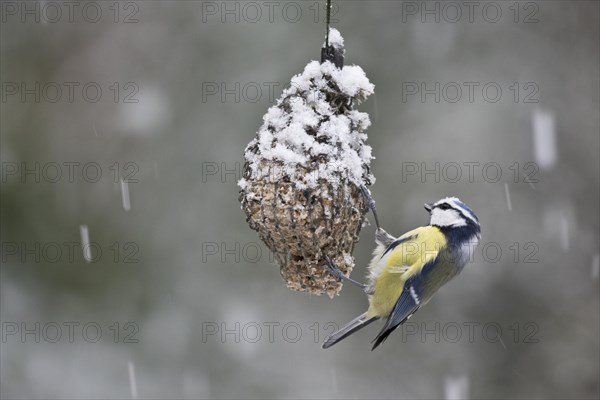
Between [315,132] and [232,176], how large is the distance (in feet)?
10.6

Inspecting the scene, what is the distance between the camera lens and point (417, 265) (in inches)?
148

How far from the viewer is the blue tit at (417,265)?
12.3 feet

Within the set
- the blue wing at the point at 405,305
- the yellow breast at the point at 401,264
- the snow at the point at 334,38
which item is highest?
the snow at the point at 334,38

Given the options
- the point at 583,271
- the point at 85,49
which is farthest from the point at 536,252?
the point at 85,49

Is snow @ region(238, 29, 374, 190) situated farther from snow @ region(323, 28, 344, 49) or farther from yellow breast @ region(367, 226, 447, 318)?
yellow breast @ region(367, 226, 447, 318)

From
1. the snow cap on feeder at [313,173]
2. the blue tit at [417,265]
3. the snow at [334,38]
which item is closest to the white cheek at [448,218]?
the blue tit at [417,265]

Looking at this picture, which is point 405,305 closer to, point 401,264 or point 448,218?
point 401,264

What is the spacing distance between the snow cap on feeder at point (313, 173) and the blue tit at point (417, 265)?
1.64 feet

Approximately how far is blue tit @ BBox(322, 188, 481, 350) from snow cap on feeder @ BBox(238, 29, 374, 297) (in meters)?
0.50

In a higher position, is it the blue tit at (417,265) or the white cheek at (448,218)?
the white cheek at (448,218)

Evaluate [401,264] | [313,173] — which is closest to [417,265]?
[401,264]

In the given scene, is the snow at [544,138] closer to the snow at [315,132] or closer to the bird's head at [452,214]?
the bird's head at [452,214]

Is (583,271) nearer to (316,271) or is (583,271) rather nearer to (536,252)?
(536,252)

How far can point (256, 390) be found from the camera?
6.74 meters
